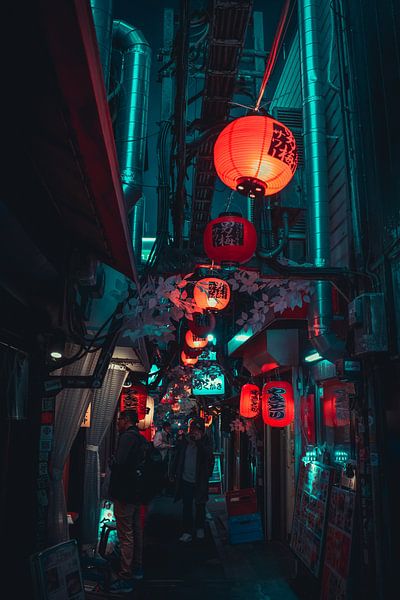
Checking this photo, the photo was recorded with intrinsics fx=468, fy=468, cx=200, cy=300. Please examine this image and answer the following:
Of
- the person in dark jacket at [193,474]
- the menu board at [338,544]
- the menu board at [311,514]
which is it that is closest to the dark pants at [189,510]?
the person in dark jacket at [193,474]

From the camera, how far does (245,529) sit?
13.3 metres

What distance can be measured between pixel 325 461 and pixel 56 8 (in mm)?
9943

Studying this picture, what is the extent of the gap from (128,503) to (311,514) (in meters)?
3.73

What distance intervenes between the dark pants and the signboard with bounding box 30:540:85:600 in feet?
27.3

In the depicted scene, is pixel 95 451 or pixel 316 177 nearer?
pixel 316 177

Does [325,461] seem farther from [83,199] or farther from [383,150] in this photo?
[83,199]

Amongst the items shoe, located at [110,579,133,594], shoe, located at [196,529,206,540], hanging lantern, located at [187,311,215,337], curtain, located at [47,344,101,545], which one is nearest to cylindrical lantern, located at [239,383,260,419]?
hanging lantern, located at [187,311,215,337]

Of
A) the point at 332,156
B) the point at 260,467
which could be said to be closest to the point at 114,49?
the point at 332,156

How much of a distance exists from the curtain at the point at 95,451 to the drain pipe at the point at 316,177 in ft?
18.3

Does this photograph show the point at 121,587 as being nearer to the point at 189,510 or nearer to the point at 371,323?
the point at 189,510

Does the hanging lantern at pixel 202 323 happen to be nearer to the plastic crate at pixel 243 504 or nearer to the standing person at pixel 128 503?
the plastic crate at pixel 243 504

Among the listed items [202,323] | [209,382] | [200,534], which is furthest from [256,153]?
[209,382]

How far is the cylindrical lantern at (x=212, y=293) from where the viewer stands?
492 inches

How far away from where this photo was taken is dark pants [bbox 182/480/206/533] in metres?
14.1
